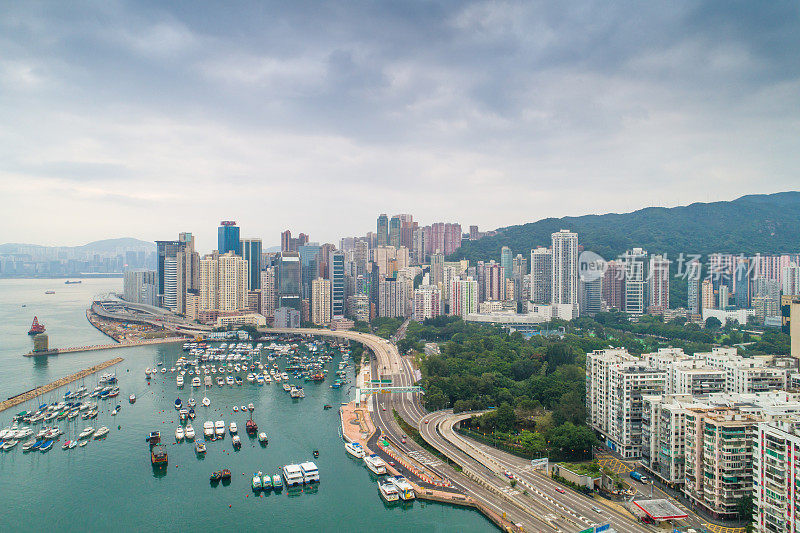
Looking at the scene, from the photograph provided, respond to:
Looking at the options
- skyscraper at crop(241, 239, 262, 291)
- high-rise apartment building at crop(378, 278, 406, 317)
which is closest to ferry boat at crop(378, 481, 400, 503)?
high-rise apartment building at crop(378, 278, 406, 317)

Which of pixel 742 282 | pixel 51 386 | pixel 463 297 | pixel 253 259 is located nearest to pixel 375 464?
pixel 51 386

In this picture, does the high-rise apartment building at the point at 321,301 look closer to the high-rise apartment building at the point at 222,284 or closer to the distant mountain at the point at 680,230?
the high-rise apartment building at the point at 222,284

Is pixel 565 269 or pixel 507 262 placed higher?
pixel 507 262

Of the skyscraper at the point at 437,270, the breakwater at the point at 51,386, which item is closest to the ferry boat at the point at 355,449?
the breakwater at the point at 51,386

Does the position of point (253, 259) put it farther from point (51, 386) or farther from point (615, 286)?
A: point (51, 386)

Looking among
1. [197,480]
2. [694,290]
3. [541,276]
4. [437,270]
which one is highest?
[437,270]

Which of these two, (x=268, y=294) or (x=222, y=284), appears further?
(x=268, y=294)
